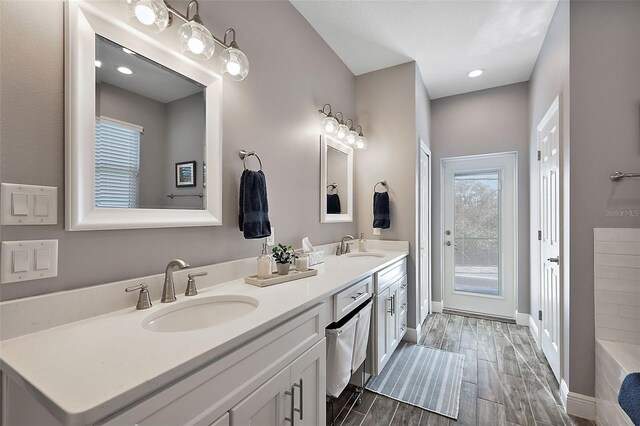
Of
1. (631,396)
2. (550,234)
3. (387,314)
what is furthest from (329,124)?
(631,396)

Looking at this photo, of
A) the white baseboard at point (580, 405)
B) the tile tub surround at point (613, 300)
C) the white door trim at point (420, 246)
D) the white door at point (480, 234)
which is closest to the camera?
the tile tub surround at point (613, 300)

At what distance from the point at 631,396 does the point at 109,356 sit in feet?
6.56

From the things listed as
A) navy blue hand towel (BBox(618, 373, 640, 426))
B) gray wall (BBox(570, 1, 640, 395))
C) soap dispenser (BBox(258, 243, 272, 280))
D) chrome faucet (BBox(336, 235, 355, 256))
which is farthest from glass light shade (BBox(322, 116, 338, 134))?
navy blue hand towel (BBox(618, 373, 640, 426))

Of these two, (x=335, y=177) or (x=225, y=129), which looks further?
(x=335, y=177)

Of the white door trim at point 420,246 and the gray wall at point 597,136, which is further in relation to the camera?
the white door trim at point 420,246

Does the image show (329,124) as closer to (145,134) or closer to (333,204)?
(333,204)

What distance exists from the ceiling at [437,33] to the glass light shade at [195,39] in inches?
44.1

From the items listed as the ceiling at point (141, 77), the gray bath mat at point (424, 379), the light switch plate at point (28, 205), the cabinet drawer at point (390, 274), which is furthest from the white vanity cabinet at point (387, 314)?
the light switch plate at point (28, 205)

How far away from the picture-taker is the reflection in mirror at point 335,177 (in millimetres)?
2500

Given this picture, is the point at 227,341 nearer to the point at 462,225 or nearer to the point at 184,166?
the point at 184,166

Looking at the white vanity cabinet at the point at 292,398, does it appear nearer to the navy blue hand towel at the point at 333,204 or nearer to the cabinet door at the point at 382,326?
the cabinet door at the point at 382,326

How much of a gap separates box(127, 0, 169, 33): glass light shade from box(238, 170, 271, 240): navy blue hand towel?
0.71 metres

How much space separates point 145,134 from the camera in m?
1.18

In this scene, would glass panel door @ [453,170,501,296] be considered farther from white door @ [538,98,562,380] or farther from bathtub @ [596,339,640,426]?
bathtub @ [596,339,640,426]
